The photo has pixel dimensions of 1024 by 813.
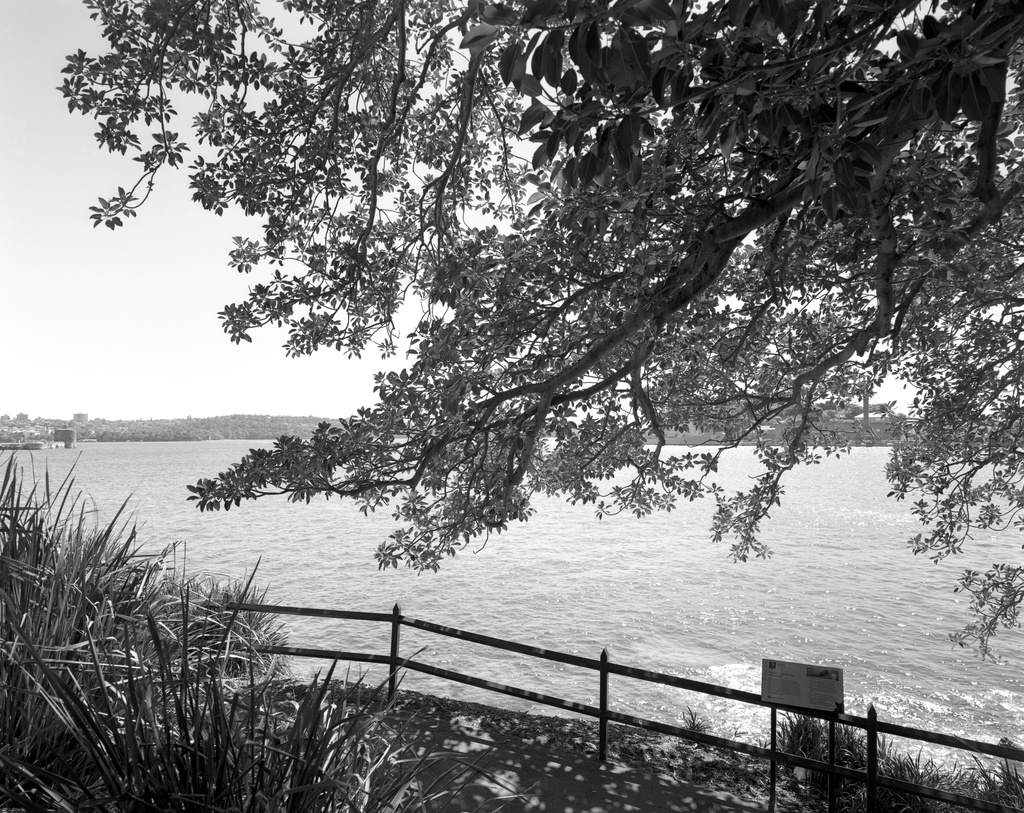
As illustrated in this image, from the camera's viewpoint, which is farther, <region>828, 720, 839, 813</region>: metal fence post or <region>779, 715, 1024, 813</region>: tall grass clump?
<region>779, 715, 1024, 813</region>: tall grass clump

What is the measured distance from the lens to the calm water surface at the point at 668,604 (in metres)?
14.0

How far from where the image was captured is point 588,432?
6.88 meters

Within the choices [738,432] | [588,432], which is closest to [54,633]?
[588,432]

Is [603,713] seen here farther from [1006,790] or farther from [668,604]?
[668,604]

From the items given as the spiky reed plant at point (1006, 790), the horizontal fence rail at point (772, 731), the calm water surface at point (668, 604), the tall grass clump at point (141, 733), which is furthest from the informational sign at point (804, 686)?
the calm water surface at point (668, 604)

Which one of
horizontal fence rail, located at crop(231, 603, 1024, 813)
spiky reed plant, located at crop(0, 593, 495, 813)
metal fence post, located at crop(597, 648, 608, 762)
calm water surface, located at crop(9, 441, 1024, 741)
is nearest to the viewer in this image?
spiky reed plant, located at crop(0, 593, 495, 813)

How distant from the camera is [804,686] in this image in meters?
5.53

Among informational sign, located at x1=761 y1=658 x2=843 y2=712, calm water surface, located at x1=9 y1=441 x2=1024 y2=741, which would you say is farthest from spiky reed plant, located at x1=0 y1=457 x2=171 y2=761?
informational sign, located at x1=761 y1=658 x2=843 y2=712

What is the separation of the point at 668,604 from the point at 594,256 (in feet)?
58.3

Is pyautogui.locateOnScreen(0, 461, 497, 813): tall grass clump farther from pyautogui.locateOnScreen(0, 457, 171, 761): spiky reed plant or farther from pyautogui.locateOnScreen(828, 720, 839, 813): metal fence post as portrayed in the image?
pyautogui.locateOnScreen(828, 720, 839, 813): metal fence post

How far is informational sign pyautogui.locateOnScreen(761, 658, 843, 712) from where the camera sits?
546 centimetres

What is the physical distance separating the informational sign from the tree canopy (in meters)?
1.97

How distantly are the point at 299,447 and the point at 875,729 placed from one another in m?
4.72

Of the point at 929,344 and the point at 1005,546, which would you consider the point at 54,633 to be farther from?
the point at 1005,546
